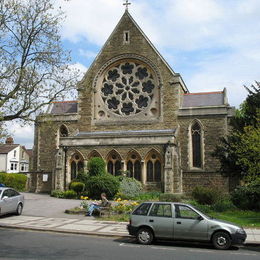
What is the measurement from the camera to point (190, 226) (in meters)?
10.7

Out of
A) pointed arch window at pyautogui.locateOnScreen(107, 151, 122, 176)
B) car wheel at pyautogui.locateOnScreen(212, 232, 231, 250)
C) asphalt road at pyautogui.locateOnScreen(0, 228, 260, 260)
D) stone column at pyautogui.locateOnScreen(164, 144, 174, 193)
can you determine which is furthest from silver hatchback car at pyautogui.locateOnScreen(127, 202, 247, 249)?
pointed arch window at pyautogui.locateOnScreen(107, 151, 122, 176)

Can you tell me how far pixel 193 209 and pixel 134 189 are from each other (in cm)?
1377

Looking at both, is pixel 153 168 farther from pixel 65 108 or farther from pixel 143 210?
pixel 143 210

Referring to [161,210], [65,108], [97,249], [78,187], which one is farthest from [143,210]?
[65,108]

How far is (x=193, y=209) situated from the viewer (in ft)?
36.3

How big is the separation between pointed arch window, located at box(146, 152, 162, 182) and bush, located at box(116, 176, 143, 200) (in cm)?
191

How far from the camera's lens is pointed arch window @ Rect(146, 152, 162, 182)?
26.9 meters

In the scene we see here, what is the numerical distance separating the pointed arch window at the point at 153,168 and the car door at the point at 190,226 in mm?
15864

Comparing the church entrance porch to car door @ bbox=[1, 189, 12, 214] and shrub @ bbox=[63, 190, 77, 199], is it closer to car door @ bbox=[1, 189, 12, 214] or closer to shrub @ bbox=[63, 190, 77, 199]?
shrub @ bbox=[63, 190, 77, 199]

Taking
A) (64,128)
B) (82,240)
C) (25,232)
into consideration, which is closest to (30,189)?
(64,128)

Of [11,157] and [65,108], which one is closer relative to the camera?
[65,108]

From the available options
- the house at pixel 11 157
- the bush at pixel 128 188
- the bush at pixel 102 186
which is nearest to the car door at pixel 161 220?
the bush at pixel 102 186

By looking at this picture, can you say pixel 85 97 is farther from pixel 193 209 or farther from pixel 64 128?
pixel 193 209

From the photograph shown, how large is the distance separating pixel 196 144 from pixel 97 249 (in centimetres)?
2060
